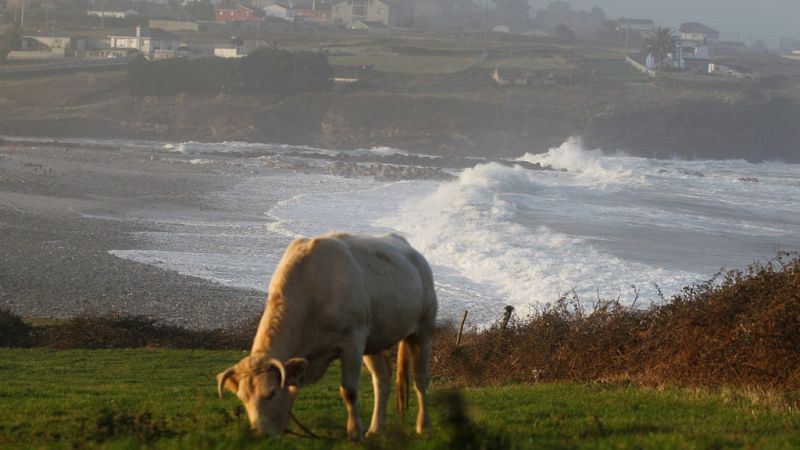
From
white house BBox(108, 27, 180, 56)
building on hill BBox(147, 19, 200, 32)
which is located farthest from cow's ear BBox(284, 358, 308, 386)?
building on hill BBox(147, 19, 200, 32)

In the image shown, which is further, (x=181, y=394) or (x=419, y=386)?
(x=181, y=394)

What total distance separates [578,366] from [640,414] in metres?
4.35

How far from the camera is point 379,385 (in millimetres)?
10828

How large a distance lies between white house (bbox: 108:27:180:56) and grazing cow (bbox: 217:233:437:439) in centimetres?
12131

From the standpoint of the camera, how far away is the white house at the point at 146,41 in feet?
428

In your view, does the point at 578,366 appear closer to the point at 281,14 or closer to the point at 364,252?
the point at 364,252

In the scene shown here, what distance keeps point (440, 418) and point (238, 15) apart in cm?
16446

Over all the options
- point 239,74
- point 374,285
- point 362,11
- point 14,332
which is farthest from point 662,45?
point 374,285

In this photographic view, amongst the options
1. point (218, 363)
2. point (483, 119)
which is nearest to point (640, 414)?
point (218, 363)

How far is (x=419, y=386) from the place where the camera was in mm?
11250

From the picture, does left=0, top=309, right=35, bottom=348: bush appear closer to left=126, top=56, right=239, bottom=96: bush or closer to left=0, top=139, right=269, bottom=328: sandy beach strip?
left=0, top=139, right=269, bottom=328: sandy beach strip

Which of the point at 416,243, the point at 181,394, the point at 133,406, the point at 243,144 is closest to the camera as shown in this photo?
the point at 133,406

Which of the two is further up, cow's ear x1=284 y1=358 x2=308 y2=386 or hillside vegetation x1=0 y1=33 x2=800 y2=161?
cow's ear x1=284 y1=358 x2=308 y2=386

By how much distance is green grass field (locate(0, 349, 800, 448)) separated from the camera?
9195 millimetres
